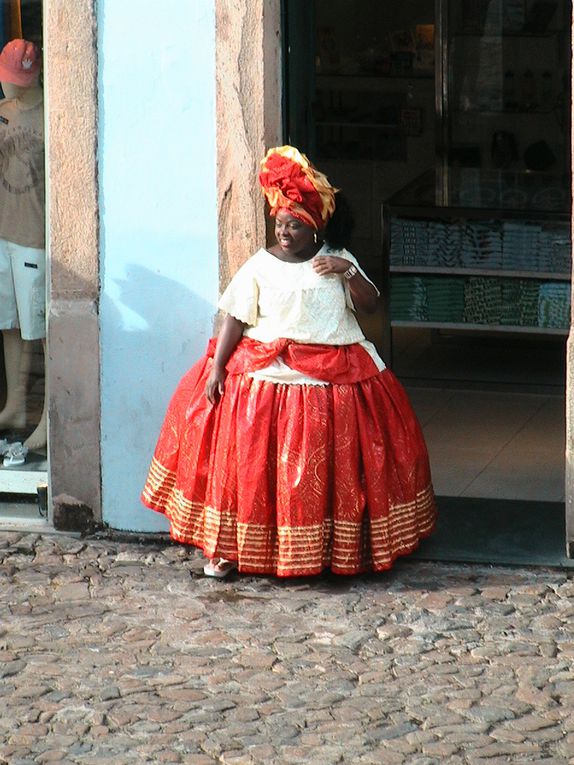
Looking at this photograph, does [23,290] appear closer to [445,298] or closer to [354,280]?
[354,280]

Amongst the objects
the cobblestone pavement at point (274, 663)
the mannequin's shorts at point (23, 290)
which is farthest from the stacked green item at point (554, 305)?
the mannequin's shorts at point (23, 290)

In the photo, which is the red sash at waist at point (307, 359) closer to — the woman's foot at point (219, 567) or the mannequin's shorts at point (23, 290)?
the woman's foot at point (219, 567)

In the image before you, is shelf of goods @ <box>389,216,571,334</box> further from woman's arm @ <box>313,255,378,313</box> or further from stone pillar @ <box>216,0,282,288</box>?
woman's arm @ <box>313,255,378,313</box>

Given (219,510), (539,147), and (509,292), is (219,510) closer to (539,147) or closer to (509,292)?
(509,292)

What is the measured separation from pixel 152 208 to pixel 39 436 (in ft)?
4.10

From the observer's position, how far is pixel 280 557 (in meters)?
6.22

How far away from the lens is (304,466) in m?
6.15

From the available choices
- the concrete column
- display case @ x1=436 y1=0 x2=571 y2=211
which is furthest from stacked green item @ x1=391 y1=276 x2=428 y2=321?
the concrete column

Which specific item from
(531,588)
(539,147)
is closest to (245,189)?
(531,588)

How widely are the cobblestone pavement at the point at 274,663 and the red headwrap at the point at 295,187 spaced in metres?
1.43

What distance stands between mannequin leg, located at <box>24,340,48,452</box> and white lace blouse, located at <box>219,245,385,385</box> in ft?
4.33

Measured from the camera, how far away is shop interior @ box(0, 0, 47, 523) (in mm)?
6973

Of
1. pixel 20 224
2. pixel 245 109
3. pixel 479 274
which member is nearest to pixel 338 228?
pixel 245 109

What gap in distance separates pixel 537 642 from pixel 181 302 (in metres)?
2.08
